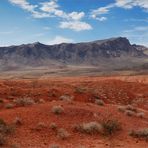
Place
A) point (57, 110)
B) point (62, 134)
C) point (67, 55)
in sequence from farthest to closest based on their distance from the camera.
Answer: point (67, 55), point (57, 110), point (62, 134)

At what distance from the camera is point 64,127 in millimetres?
15547

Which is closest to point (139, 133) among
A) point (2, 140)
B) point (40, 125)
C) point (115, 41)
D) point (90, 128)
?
point (90, 128)

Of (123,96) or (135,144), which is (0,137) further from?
(123,96)

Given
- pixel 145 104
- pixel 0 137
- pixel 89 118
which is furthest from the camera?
pixel 145 104

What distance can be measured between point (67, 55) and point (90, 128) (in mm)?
157641

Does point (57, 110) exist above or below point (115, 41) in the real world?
below

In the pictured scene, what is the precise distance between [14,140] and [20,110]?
3.93 metres

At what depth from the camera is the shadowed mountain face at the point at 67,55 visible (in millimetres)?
163363

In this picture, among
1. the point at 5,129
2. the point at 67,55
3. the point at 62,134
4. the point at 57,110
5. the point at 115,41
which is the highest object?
the point at 115,41

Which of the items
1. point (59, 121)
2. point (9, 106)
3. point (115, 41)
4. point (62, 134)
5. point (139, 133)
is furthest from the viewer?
→ point (115, 41)

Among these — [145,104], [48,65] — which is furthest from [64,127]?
[48,65]

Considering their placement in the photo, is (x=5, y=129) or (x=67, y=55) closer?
(x=5, y=129)

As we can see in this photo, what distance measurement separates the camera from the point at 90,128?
50.5 ft

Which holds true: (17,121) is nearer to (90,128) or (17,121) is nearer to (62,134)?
(62,134)
